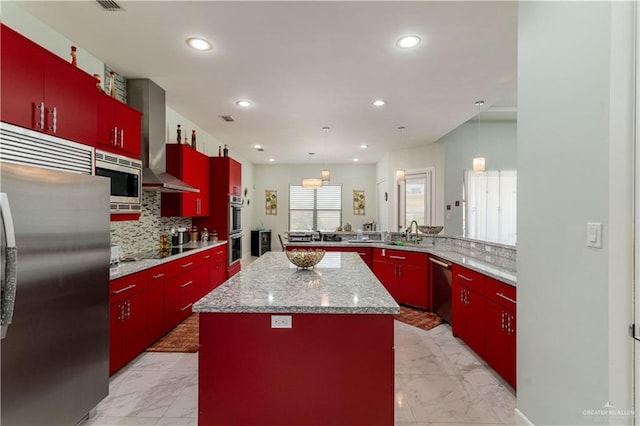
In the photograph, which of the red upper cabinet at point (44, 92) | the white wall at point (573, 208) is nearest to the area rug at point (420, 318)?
the white wall at point (573, 208)

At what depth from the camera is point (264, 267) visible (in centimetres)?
252

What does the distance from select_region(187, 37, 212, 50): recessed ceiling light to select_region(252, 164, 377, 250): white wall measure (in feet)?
22.4

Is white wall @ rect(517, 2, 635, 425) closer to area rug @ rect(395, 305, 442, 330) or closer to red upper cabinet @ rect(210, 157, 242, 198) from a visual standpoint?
area rug @ rect(395, 305, 442, 330)

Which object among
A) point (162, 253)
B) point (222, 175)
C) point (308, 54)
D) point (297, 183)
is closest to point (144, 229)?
point (162, 253)

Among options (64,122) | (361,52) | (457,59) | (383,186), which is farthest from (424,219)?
(64,122)

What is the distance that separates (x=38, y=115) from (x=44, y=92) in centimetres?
17

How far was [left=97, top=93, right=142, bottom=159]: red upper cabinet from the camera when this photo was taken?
261cm

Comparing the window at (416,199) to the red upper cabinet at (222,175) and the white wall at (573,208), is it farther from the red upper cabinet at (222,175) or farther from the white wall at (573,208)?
the white wall at (573,208)

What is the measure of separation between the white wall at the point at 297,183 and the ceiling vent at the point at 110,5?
731 centimetres

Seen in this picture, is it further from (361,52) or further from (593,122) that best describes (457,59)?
(593,122)

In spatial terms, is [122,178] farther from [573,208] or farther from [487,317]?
[487,317]

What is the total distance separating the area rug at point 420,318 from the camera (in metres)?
3.68

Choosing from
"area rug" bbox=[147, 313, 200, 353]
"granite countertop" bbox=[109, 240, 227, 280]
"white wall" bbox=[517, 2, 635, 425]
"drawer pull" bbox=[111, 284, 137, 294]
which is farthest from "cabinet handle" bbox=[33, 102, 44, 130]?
"white wall" bbox=[517, 2, 635, 425]

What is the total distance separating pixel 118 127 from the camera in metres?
2.81
